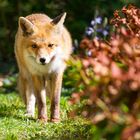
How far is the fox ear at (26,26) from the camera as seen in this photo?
7125 millimetres

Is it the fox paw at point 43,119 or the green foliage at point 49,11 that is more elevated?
the green foliage at point 49,11

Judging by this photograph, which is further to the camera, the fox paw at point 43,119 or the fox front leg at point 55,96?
the fox front leg at point 55,96

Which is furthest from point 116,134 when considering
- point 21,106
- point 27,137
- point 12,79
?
point 12,79

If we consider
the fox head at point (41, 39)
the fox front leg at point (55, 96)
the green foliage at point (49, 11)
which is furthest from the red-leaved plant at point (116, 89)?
the green foliage at point (49, 11)

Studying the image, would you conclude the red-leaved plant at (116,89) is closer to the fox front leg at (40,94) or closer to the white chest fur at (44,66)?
the white chest fur at (44,66)

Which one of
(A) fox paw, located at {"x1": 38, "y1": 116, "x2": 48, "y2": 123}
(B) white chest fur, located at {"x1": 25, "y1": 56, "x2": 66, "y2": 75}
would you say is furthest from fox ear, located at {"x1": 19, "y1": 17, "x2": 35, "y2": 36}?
(A) fox paw, located at {"x1": 38, "y1": 116, "x2": 48, "y2": 123}

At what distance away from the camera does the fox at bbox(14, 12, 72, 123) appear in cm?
700

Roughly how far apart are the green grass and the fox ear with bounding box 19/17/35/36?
1133 mm

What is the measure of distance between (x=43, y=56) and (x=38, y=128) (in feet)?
2.93

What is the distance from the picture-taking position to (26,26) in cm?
716

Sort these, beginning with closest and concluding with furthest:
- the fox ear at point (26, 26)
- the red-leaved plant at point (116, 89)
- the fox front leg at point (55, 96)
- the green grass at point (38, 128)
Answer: the red-leaved plant at point (116, 89), the green grass at point (38, 128), the fox ear at point (26, 26), the fox front leg at point (55, 96)

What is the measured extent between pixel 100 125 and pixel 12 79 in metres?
8.23

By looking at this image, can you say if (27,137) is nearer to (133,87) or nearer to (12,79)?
(133,87)

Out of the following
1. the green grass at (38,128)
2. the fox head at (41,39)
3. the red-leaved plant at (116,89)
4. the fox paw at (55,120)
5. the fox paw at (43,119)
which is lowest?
the fox paw at (55,120)
